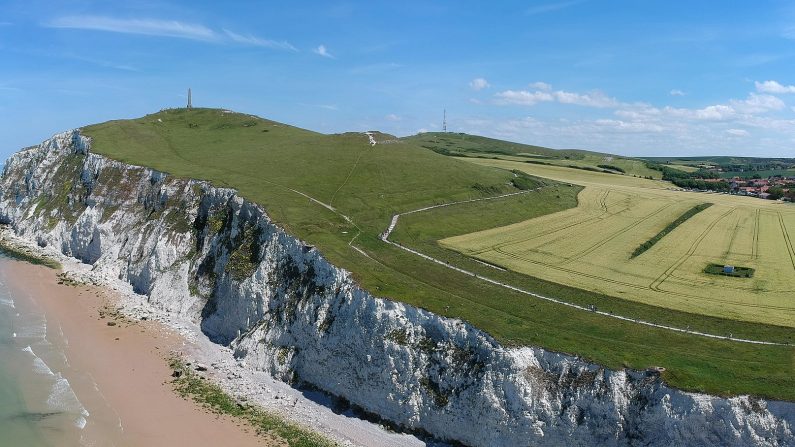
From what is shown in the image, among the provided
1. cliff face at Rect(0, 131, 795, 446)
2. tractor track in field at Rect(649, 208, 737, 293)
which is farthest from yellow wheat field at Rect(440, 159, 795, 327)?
cliff face at Rect(0, 131, 795, 446)

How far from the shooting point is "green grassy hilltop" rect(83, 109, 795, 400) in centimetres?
3831

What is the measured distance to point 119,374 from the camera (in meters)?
48.6

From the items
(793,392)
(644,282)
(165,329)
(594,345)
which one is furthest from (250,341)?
(793,392)

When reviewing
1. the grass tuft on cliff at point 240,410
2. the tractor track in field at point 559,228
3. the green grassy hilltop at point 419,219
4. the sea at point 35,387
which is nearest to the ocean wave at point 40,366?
the sea at point 35,387

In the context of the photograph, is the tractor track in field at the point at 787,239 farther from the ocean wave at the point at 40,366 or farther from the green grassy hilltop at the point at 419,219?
the ocean wave at the point at 40,366

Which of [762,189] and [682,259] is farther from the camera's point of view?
[762,189]

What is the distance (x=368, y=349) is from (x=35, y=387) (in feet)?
94.6

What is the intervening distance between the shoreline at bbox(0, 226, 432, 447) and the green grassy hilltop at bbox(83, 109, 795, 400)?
10.6 metres

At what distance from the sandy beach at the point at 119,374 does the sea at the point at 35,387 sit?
0.58m

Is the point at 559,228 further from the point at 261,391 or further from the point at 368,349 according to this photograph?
the point at 261,391

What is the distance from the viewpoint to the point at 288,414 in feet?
142

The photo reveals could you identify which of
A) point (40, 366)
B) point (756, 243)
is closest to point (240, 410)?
point (40, 366)

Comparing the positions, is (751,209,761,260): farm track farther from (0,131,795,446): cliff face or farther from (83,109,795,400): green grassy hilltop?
(0,131,795,446): cliff face

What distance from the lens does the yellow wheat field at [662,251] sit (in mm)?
48947
